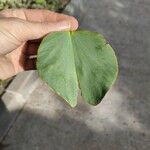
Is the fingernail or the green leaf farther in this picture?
the fingernail

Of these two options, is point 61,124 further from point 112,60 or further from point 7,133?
point 112,60

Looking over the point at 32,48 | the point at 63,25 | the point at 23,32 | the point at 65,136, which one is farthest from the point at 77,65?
the point at 65,136

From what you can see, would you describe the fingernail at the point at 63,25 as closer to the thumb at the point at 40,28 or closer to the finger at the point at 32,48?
the thumb at the point at 40,28

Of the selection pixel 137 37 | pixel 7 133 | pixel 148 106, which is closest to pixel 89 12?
pixel 137 37

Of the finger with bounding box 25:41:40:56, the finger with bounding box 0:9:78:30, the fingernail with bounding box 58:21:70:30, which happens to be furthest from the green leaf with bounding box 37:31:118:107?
the finger with bounding box 25:41:40:56

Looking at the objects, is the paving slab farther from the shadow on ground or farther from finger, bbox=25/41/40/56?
finger, bbox=25/41/40/56

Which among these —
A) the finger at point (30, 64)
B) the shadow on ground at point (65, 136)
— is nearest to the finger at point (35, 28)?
the finger at point (30, 64)

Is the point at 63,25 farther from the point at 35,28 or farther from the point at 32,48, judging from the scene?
the point at 32,48
